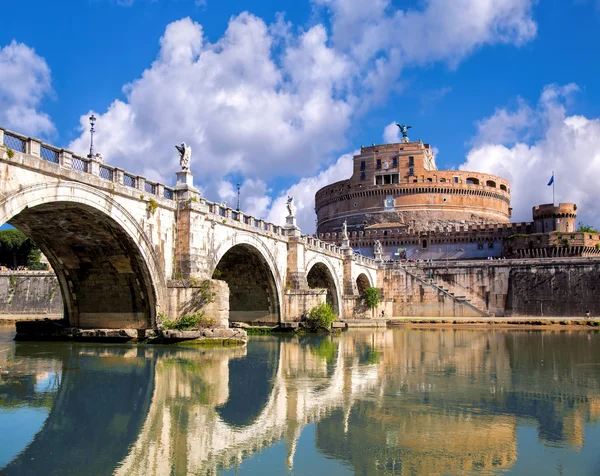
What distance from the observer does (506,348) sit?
96.7 ft

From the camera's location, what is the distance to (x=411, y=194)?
8762 cm

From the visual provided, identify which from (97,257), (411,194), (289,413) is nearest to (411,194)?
(411,194)

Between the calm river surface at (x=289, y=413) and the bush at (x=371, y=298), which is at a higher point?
the bush at (x=371, y=298)

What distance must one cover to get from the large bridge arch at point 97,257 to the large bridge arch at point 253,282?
9117mm

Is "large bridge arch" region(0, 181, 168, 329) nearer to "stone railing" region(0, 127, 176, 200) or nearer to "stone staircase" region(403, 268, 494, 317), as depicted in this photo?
"stone railing" region(0, 127, 176, 200)

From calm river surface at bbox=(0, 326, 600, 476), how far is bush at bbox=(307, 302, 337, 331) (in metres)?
12.0

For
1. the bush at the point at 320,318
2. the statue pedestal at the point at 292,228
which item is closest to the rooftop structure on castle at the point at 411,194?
the statue pedestal at the point at 292,228

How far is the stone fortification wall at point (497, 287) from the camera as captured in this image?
2256 inches

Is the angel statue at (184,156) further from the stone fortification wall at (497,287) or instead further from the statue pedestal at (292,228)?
the stone fortification wall at (497,287)

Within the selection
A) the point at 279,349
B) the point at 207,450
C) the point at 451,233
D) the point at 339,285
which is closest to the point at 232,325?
the point at 279,349

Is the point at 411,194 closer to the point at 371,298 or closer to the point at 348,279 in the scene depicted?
the point at 348,279

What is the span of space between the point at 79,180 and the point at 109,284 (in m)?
7.06

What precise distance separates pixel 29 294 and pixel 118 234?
35.3m

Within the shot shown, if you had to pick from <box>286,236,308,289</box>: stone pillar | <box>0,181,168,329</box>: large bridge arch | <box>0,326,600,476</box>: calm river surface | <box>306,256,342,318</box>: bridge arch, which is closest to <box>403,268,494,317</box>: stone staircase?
<box>306,256,342,318</box>: bridge arch
